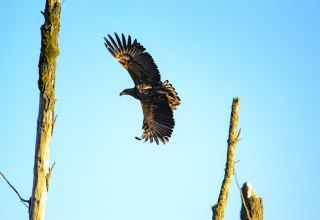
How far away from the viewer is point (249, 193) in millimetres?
6605

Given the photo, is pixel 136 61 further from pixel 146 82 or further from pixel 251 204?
pixel 251 204

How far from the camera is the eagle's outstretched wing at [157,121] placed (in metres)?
15.7

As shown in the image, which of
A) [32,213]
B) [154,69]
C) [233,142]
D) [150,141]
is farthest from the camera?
[150,141]

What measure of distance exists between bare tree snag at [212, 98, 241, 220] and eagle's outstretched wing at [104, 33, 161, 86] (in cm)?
655

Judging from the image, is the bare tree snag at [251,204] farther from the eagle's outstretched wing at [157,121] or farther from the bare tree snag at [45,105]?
the eagle's outstretched wing at [157,121]

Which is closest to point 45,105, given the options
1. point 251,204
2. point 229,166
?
point 251,204

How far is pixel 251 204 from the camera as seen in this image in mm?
6516

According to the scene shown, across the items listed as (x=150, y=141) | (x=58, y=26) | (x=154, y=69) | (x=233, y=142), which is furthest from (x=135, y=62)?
(x=58, y=26)

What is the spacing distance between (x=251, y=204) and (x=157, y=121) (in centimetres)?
950

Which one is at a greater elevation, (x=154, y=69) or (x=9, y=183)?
(x=154, y=69)

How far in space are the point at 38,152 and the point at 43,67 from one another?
1041mm

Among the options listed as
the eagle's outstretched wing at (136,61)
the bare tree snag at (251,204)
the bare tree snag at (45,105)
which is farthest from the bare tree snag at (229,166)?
the eagle's outstretched wing at (136,61)

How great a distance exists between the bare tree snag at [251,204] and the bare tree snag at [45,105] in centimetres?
226

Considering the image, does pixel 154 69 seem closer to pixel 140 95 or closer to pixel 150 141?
pixel 140 95
